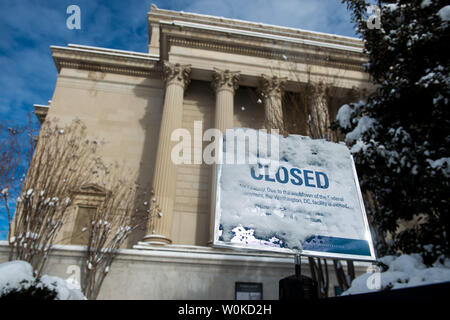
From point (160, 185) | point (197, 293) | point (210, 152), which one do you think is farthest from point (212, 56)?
point (197, 293)

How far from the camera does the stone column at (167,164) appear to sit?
14.8m

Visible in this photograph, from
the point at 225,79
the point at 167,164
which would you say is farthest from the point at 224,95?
the point at 167,164

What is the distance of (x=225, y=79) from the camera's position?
19297mm

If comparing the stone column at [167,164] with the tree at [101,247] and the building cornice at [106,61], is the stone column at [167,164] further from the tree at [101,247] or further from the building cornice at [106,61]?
the building cornice at [106,61]

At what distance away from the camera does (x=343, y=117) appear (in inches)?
353

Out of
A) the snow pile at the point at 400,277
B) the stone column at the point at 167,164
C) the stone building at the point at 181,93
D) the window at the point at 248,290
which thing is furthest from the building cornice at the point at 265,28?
the snow pile at the point at 400,277

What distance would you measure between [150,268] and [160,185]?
5.91 meters

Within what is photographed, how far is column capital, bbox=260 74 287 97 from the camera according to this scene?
18.8 meters

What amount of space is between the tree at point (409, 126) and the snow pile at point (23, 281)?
711cm

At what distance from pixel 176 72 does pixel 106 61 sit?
19.3 ft


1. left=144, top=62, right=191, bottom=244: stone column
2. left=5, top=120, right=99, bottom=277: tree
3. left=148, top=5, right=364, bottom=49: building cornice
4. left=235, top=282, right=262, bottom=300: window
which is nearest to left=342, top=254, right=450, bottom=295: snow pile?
left=235, top=282, right=262, bottom=300: window

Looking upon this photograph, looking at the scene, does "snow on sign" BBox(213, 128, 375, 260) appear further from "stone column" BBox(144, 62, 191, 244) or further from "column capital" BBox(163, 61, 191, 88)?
"column capital" BBox(163, 61, 191, 88)

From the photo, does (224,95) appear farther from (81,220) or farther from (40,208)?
(40,208)
